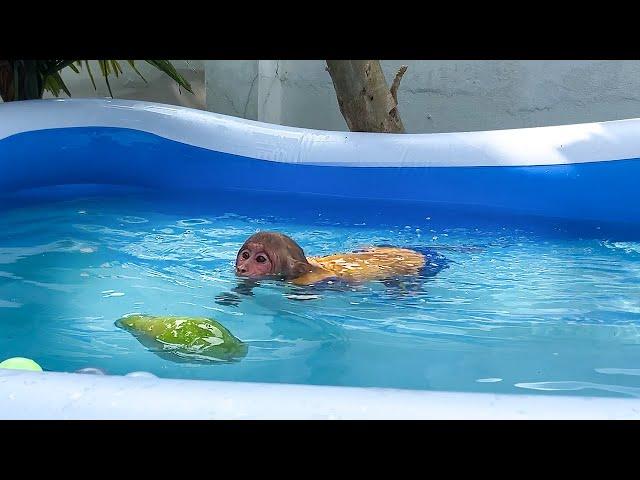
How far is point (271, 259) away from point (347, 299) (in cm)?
29

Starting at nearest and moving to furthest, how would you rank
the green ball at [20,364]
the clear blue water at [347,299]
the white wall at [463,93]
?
the green ball at [20,364]
the clear blue water at [347,299]
the white wall at [463,93]

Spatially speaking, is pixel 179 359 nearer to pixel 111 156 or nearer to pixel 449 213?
pixel 449 213

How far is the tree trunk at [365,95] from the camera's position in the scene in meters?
5.52

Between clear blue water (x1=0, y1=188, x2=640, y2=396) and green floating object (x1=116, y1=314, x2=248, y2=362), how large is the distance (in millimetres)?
36

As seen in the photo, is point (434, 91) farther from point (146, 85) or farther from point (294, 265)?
point (294, 265)

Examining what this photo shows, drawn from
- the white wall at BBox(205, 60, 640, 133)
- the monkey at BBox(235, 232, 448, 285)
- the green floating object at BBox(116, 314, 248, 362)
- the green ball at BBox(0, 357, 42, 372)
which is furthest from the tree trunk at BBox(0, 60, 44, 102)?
the green ball at BBox(0, 357, 42, 372)

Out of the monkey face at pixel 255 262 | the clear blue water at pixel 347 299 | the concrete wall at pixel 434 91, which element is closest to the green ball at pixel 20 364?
the clear blue water at pixel 347 299

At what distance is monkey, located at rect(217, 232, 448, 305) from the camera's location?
2809mm

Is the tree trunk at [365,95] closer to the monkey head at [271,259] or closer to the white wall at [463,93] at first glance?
the white wall at [463,93]

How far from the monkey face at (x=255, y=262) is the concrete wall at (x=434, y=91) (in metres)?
3.60

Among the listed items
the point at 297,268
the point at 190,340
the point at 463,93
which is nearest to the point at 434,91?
the point at 463,93
